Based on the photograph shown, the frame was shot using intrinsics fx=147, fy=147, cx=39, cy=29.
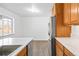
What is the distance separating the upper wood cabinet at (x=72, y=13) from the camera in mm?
3265

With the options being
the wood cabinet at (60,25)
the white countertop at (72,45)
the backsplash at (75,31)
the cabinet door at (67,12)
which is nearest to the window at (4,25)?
the white countertop at (72,45)

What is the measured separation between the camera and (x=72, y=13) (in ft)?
11.1

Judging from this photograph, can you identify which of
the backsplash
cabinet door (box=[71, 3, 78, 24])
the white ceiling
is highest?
the white ceiling

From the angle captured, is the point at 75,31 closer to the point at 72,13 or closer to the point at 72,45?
the point at 72,13

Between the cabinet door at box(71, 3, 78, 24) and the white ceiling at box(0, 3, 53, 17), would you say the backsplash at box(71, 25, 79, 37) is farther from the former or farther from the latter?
the white ceiling at box(0, 3, 53, 17)

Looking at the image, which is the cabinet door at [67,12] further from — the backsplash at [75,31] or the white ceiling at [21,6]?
the white ceiling at [21,6]

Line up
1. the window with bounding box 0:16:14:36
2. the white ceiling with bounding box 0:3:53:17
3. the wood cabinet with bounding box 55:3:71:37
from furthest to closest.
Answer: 1. the wood cabinet with bounding box 55:3:71:37
2. the white ceiling with bounding box 0:3:53:17
3. the window with bounding box 0:16:14:36

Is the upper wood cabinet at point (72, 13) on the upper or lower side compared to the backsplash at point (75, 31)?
upper

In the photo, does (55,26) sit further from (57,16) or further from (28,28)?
(28,28)

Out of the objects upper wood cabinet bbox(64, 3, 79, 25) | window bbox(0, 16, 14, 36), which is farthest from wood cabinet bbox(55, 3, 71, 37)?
window bbox(0, 16, 14, 36)

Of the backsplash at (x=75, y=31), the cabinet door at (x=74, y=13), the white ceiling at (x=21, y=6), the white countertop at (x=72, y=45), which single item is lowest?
the white countertop at (x=72, y=45)

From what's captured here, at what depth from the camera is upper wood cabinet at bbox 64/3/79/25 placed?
3.26m

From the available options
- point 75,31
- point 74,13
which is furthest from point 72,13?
point 75,31

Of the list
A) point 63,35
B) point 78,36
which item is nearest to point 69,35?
point 63,35
